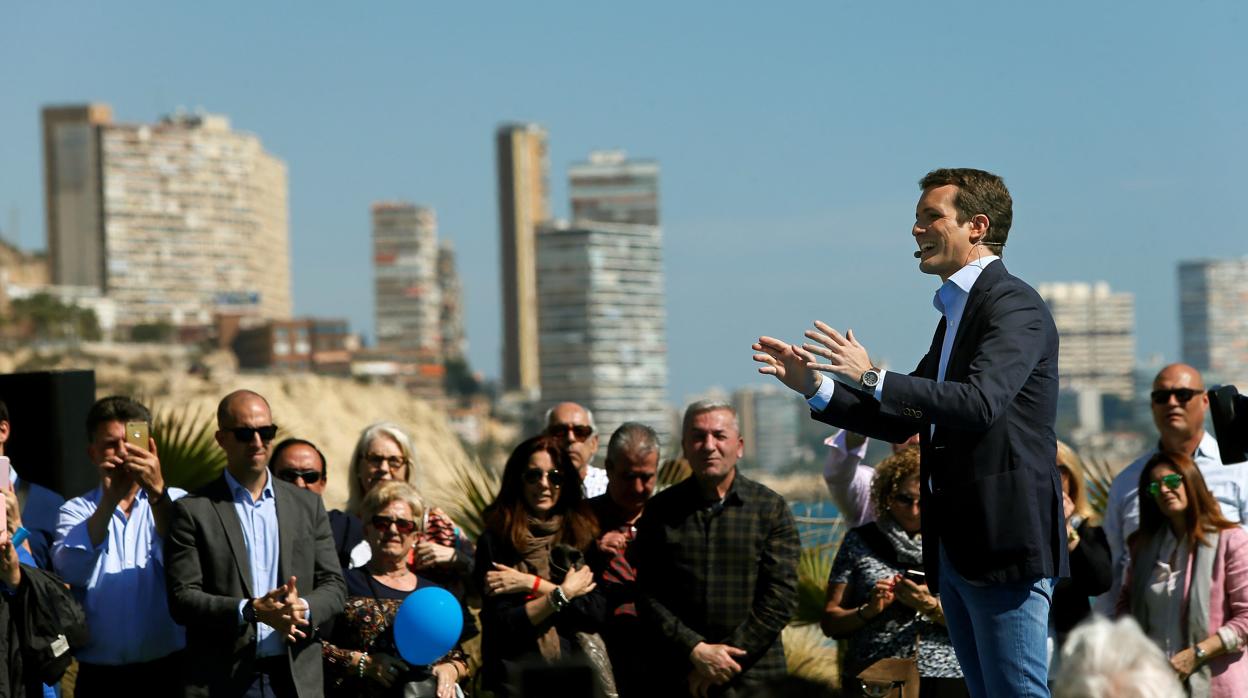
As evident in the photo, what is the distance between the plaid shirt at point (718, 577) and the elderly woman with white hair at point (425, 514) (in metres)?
0.74

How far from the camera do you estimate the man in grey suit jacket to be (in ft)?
18.1

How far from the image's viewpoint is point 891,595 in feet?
19.5

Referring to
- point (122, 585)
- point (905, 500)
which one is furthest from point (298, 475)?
point (905, 500)

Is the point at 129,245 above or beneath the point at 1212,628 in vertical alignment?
above

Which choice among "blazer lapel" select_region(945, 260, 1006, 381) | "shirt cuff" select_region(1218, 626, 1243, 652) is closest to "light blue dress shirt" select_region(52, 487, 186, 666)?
"blazer lapel" select_region(945, 260, 1006, 381)

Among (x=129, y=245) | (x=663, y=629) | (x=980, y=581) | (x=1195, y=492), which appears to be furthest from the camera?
(x=129, y=245)

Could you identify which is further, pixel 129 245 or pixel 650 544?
pixel 129 245

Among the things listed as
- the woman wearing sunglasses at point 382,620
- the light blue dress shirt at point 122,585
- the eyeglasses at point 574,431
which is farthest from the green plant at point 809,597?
the light blue dress shirt at point 122,585

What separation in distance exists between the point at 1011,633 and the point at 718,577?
2.26m

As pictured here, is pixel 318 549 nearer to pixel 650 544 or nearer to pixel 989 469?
pixel 650 544

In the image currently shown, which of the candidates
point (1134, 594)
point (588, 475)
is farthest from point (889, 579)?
point (588, 475)

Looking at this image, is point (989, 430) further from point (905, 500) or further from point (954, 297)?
point (905, 500)

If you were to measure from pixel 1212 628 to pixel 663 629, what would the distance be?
194cm

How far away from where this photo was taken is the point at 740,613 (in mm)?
5859
